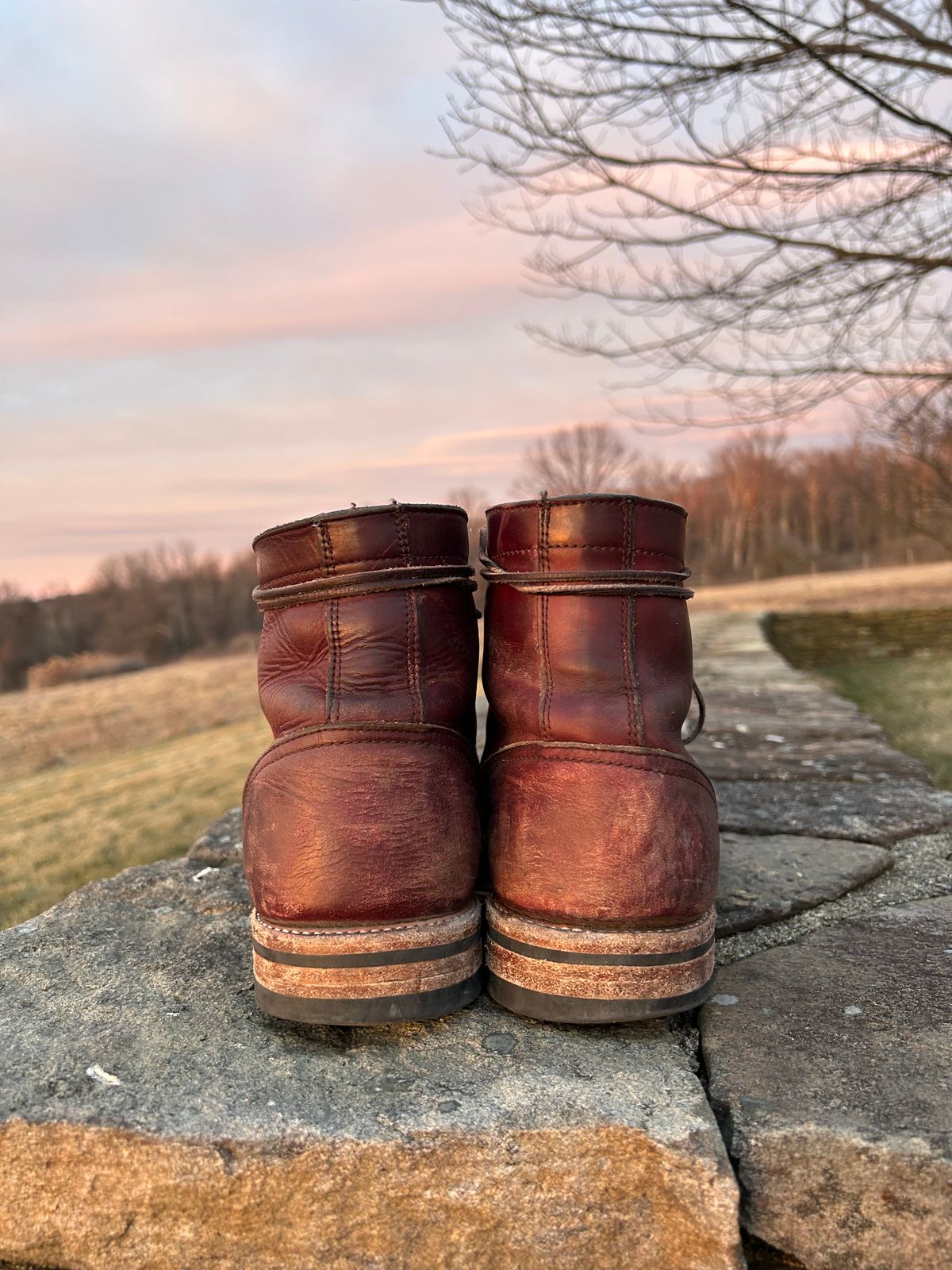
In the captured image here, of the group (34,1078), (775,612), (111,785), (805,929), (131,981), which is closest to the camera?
(34,1078)

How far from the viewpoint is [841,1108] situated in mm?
994

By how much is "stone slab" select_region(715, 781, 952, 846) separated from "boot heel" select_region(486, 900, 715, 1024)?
37.0 inches

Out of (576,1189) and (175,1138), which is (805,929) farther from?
(175,1138)

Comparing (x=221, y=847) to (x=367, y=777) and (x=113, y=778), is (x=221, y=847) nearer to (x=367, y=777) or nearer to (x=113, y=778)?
(x=367, y=777)

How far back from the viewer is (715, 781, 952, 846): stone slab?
2016mm

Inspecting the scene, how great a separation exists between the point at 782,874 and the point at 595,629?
804 mm

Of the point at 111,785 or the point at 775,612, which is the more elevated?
the point at 775,612

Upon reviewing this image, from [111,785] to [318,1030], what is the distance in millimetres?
5572

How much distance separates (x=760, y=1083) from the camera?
1.05 meters

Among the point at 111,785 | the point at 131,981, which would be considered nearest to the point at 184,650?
the point at 111,785

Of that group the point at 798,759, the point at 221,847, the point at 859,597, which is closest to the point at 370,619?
the point at 221,847

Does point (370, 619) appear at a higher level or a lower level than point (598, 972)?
higher

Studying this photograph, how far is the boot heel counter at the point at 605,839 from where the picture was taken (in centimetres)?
114

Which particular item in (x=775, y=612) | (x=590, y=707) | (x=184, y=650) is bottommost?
(x=184, y=650)
